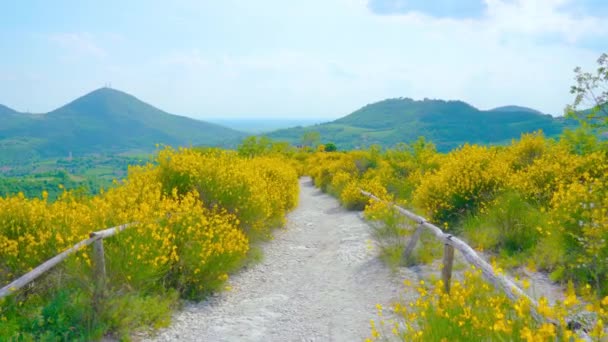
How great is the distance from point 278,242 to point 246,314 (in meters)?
5.51

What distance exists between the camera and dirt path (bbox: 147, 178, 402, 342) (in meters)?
5.93

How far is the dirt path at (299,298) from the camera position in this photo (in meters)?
5.93

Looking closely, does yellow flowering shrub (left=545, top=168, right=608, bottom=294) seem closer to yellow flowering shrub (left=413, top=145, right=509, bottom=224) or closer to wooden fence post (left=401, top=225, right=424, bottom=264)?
wooden fence post (left=401, top=225, right=424, bottom=264)

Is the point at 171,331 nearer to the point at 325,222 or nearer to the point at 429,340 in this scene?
the point at 429,340

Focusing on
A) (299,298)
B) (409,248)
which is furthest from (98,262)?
(409,248)

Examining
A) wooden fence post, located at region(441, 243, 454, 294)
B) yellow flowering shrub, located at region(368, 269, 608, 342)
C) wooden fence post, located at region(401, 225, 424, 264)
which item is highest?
yellow flowering shrub, located at region(368, 269, 608, 342)

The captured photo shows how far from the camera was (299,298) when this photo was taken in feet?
24.6

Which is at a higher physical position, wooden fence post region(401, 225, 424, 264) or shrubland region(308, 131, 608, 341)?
shrubland region(308, 131, 608, 341)

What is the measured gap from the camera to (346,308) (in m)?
6.84

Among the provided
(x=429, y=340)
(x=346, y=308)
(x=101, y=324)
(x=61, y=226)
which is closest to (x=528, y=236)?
(x=346, y=308)

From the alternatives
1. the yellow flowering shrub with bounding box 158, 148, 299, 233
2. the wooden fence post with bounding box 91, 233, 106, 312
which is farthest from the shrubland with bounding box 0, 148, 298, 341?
the yellow flowering shrub with bounding box 158, 148, 299, 233

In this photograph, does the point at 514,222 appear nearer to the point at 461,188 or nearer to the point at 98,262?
the point at 461,188

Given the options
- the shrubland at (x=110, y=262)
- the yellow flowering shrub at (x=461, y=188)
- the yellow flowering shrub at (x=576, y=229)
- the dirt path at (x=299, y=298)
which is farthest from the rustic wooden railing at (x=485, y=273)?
the shrubland at (x=110, y=262)

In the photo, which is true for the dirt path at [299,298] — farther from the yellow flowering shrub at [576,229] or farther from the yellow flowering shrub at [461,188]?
the yellow flowering shrub at [576,229]
